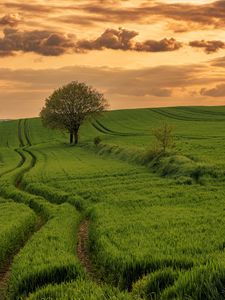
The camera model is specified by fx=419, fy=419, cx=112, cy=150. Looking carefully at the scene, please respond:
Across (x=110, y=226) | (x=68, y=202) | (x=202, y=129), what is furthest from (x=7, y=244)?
(x=202, y=129)

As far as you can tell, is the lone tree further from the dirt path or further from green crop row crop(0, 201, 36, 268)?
the dirt path

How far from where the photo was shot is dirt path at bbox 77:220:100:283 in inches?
676

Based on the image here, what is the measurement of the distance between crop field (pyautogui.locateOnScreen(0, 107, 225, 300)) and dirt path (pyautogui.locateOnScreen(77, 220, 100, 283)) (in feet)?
0.16

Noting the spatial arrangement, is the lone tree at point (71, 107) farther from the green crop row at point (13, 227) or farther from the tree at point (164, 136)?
the green crop row at point (13, 227)

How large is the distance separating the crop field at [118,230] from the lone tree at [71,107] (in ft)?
117

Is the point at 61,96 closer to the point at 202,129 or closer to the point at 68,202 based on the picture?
the point at 202,129

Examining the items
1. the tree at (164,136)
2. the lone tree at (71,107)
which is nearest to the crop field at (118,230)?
the tree at (164,136)

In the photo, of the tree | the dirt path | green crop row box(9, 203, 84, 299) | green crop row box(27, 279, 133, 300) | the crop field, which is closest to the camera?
green crop row box(27, 279, 133, 300)

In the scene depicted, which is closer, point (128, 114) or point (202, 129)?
point (202, 129)

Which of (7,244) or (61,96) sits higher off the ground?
(61,96)

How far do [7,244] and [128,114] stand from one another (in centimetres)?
13234

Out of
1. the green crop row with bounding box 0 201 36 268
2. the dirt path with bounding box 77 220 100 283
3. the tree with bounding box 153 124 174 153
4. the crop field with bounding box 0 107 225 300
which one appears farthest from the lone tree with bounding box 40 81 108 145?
the dirt path with bounding box 77 220 100 283

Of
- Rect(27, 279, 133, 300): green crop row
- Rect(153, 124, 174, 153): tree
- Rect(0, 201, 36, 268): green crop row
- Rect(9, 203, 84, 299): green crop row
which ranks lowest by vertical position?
Rect(0, 201, 36, 268): green crop row

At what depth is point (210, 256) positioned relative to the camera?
15.8m
